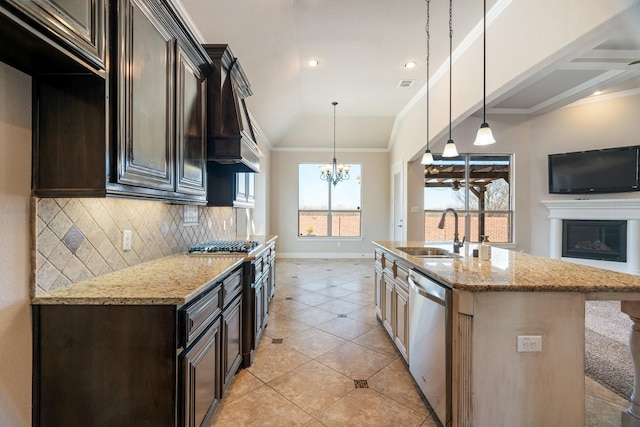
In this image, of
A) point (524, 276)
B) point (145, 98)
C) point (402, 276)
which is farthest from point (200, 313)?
point (524, 276)

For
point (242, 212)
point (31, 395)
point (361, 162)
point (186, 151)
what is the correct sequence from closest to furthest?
point (31, 395), point (186, 151), point (242, 212), point (361, 162)

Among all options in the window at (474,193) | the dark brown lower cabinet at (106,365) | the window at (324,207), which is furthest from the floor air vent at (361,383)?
the window at (324,207)

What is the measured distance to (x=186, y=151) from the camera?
1.99 metres

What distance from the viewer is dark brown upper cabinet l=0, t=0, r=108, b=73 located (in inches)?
32.9

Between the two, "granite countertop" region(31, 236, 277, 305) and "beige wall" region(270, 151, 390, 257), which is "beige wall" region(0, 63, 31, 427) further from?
"beige wall" region(270, 151, 390, 257)

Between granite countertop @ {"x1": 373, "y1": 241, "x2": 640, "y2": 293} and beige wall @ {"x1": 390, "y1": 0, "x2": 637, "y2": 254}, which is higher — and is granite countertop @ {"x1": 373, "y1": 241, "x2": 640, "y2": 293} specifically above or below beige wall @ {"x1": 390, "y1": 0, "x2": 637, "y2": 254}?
below

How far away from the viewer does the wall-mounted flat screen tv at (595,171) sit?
497cm

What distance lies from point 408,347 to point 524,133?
231 inches

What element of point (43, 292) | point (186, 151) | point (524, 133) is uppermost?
point (524, 133)

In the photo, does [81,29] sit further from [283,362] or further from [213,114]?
[283,362]

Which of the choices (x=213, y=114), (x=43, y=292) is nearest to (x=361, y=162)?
(x=213, y=114)

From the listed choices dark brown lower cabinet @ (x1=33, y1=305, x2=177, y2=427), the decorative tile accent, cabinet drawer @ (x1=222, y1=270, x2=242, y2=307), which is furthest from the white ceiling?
dark brown lower cabinet @ (x1=33, y1=305, x2=177, y2=427)

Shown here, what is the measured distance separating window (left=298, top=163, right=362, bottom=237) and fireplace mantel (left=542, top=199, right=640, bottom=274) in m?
4.18

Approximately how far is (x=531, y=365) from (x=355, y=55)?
156 inches
